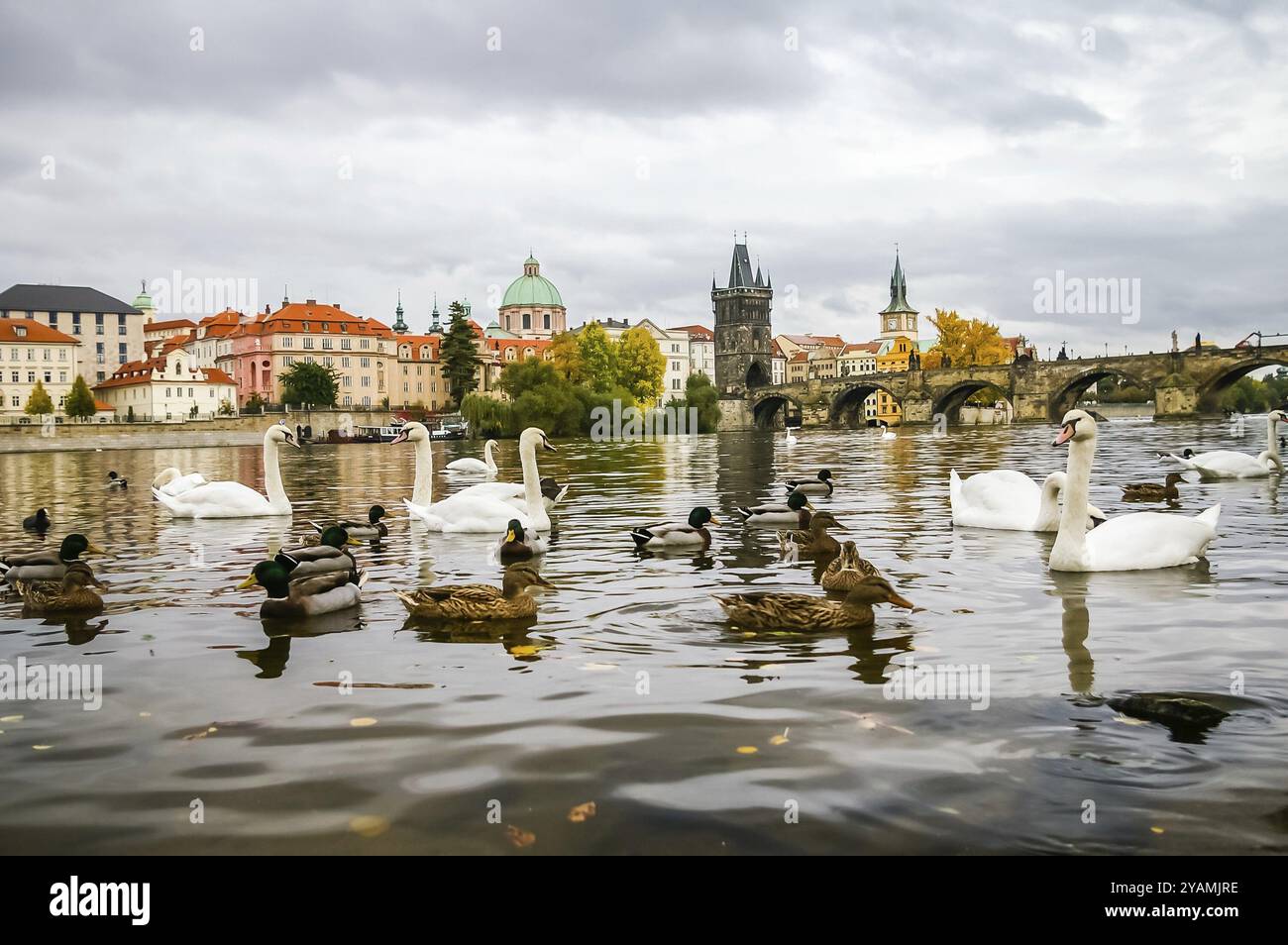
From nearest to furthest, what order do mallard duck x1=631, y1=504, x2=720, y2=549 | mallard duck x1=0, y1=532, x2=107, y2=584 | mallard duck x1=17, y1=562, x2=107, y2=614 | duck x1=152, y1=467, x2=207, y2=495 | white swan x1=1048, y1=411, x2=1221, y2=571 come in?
1. mallard duck x1=17, y1=562, x2=107, y2=614
2. white swan x1=1048, y1=411, x2=1221, y2=571
3. mallard duck x1=0, y1=532, x2=107, y2=584
4. mallard duck x1=631, y1=504, x2=720, y2=549
5. duck x1=152, y1=467, x2=207, y2=495

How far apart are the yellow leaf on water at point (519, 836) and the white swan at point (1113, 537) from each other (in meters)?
6.11

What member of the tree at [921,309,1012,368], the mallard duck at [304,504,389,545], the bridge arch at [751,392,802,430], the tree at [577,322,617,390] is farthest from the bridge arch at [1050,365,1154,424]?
the mallard duck at [304,504,389,545]

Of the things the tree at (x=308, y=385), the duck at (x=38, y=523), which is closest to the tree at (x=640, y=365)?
the tree at (x=308, y=385)

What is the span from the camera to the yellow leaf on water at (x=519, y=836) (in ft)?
11.1

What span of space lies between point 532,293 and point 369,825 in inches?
6302

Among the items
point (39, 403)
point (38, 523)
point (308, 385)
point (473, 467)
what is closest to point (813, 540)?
point (38, 523)

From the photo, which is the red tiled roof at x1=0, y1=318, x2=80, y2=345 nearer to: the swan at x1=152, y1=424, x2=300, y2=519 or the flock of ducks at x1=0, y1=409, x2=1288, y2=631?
the swan at x1=152, y1=424, x2=300, y2=519

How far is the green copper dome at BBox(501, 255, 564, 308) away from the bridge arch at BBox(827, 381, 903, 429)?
5949 centimetres

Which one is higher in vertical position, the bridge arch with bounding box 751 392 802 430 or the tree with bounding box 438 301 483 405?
the tree with bounding box 438 301 483 405

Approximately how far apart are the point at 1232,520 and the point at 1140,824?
32.4 ft

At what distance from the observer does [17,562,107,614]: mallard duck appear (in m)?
7.46

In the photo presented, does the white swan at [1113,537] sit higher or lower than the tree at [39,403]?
lower

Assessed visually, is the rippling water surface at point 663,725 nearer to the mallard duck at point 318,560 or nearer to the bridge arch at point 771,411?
the mallard duck at point 318,560

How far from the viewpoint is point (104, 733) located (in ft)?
15.2
